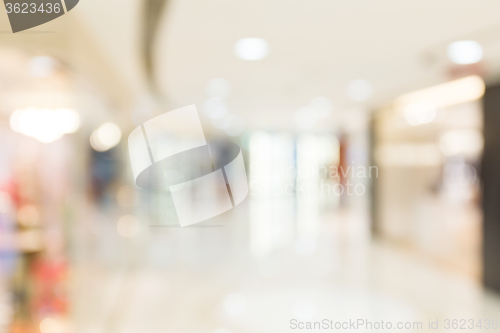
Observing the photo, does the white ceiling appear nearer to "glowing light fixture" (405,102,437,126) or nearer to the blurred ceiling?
the blurred ceiling

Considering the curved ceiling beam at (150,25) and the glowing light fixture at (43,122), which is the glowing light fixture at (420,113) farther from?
→ the glowing light fixture at (43,122)

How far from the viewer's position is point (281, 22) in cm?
227

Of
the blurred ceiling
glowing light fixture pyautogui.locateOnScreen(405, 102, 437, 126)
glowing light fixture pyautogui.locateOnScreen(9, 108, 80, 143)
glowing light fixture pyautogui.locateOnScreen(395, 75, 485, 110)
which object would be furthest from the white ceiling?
glowing light fixture pyautogui.locateOnScreen(9, 108, 80, 143)

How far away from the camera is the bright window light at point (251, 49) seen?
103 inches

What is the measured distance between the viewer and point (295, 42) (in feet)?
8.69

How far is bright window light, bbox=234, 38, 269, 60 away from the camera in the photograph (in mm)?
2611

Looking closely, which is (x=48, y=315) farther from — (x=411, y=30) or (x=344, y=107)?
(x=344, y=107)

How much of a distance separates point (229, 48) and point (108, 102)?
1527mm

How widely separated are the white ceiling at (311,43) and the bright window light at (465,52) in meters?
0.07

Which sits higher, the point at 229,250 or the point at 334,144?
the point at 334,144

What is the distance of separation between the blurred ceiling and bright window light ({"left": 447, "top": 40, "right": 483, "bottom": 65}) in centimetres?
7

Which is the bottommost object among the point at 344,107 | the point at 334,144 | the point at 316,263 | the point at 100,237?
the point at 316,263

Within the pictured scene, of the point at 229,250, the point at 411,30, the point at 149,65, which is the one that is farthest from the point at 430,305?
the point at 149,65

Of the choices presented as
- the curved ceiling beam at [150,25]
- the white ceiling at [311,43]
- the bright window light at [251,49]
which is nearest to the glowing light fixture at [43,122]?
the curved ceiling beam at [150,25]
